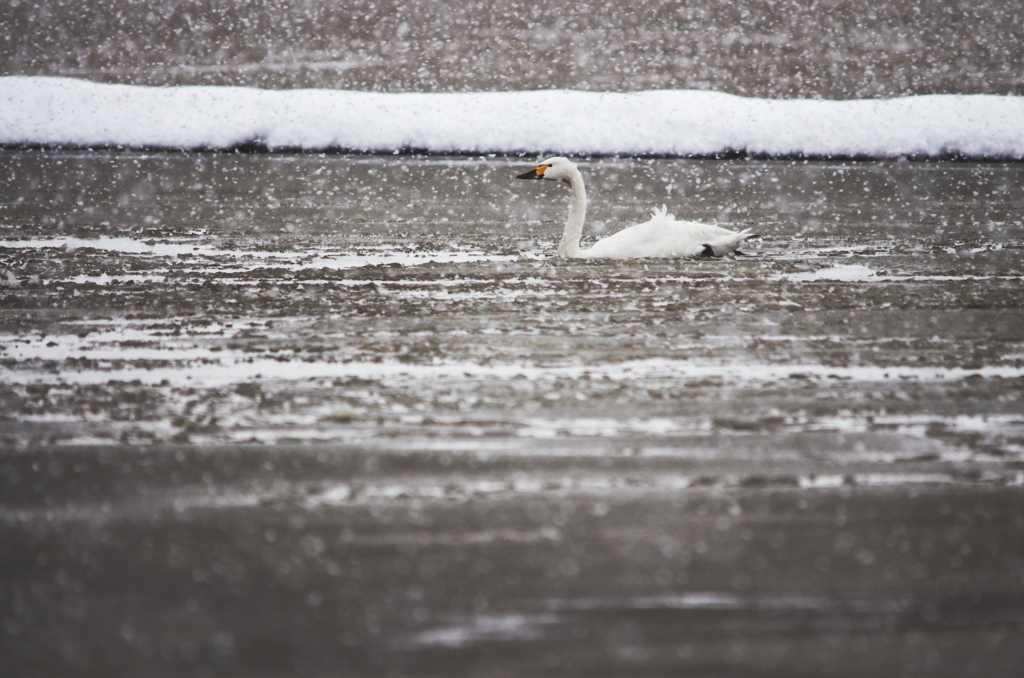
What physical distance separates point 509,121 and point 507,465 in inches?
598

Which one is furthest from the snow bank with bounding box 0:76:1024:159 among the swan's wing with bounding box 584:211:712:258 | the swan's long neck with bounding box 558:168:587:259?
the swan's wing with bounding box 584:211:712:258

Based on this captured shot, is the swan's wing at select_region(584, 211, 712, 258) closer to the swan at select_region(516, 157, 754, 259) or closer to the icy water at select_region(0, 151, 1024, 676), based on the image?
the swan at select_region(516, 157, 754, 259)

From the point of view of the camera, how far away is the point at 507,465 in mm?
3062

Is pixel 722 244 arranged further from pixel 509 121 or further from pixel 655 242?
pixel 509 121

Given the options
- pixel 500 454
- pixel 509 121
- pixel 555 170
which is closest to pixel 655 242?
pixel 555 170

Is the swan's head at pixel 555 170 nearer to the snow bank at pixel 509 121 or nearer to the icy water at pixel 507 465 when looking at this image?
the icy water at pixel 507 465

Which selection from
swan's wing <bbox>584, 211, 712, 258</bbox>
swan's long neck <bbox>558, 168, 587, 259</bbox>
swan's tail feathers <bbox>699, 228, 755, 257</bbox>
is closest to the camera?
swan's wing <bbox>584, 211, 712, 258</bbox>

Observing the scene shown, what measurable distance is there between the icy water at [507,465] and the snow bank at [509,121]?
407 inches

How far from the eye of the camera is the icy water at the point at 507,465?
209 centimetres

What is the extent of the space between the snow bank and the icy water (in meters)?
10.3

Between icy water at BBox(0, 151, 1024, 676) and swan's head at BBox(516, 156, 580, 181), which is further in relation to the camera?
swan's head at BBox(516, 156, 580, 181)

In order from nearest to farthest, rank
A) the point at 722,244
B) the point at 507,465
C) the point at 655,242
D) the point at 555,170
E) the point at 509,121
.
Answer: the point at 507,465 → the point at 655,242 → the point at 722,244 → the point at 555,170 → the point at 509,121

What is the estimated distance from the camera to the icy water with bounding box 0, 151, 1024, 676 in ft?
6.85

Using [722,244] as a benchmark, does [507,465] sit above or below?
below
